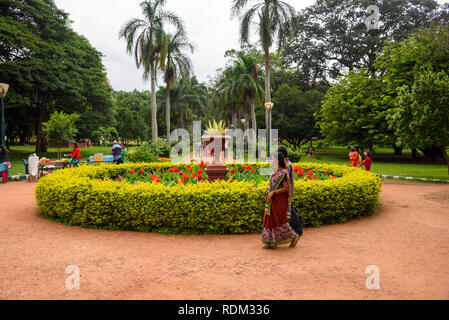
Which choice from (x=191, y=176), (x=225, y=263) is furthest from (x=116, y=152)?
(x=225, y=263)

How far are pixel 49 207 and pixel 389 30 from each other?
37.8m

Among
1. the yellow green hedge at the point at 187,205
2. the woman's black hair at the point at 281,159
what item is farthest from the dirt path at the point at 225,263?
the woman's black hair at the point at 281,159

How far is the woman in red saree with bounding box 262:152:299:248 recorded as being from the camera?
5219mm

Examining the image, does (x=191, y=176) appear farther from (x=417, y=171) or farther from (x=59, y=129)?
(x=59, y=129)

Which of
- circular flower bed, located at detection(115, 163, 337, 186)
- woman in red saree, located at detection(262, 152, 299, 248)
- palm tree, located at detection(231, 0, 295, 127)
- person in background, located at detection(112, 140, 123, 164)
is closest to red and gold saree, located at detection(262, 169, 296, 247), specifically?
woman in red saree, located at detection(262, 152, 299, 248)

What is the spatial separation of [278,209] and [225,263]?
48.1 inches

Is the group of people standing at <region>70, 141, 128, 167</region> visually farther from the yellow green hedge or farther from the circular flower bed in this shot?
the yellow green hedge

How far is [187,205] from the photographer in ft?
20.6

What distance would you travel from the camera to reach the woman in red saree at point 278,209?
17.1 feet

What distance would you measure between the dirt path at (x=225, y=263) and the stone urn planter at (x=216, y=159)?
2888 mm

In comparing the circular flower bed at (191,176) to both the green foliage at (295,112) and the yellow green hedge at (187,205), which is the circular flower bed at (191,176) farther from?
the green foliage at (295,112)
